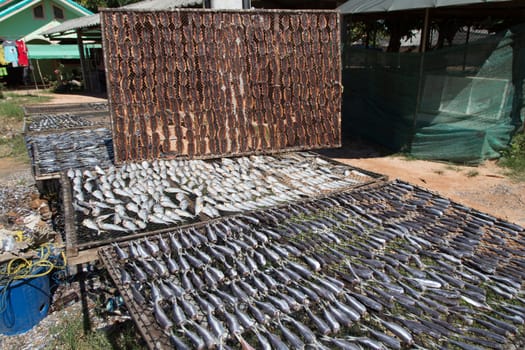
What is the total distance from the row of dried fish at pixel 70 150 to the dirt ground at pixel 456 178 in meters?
2.76

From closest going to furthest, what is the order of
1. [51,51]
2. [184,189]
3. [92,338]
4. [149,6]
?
[92,338] → [184,189] → [149,6] → [51,51]

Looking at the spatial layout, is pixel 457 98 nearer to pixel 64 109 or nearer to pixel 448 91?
pixel 448 91

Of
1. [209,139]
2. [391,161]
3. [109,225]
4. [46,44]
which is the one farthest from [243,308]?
[46,44]

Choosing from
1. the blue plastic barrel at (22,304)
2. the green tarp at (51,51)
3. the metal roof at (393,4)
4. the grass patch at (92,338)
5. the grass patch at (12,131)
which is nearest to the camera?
the grass patch at (92,338)

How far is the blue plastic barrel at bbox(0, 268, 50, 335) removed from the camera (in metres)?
4.47

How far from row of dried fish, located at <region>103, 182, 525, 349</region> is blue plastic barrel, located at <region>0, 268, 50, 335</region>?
1.76m

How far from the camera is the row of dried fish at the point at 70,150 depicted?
648 centimetres

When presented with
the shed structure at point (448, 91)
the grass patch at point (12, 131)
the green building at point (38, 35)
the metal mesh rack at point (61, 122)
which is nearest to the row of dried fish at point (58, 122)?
the metal mesh rack at point (61, 122)

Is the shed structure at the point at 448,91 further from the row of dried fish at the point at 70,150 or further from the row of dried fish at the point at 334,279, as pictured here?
the row of dried fish at the point at 70,150

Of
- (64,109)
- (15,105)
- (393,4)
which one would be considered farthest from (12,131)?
(393,4)


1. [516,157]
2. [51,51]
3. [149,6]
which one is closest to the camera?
[516,157]

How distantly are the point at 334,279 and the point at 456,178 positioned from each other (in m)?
7.63

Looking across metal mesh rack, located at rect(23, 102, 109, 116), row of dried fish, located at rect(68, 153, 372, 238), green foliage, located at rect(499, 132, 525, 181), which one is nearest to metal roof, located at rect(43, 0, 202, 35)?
row of dried fish, located at rect(68, 153, 372, 238)

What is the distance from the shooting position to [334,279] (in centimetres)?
336
